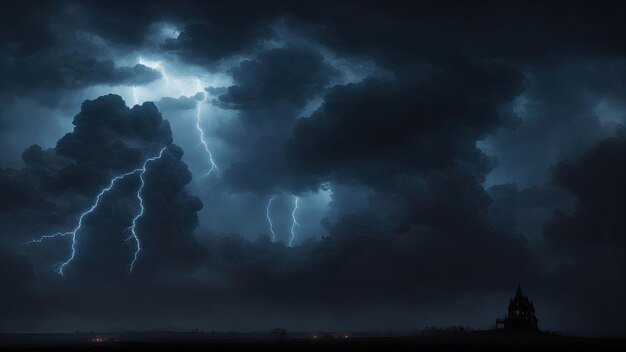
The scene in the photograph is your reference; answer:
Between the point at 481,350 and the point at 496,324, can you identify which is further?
the point at 496,324

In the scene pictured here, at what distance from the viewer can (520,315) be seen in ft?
600

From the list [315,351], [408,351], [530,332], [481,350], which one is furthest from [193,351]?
[530,332]

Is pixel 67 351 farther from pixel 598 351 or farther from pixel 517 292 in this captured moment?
pixel 517 292

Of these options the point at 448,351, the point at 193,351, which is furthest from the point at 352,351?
the point at 193,351

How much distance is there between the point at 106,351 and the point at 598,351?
223ft

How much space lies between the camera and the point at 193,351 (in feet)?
337

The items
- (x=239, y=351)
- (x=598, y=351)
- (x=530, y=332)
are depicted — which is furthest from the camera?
(x=530, y=332)

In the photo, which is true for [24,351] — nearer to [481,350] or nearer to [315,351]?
[315,351]

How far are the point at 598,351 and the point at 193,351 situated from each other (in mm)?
56577

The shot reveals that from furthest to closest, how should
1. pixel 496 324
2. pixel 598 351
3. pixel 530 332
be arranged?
pixel 496 324 → pixel 530 332 → pixel 598 351

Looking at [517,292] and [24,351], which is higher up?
[517,292]

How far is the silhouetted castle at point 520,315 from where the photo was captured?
182 m

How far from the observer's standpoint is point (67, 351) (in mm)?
103562

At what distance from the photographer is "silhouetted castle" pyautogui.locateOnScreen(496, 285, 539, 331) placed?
18212 centimetres
